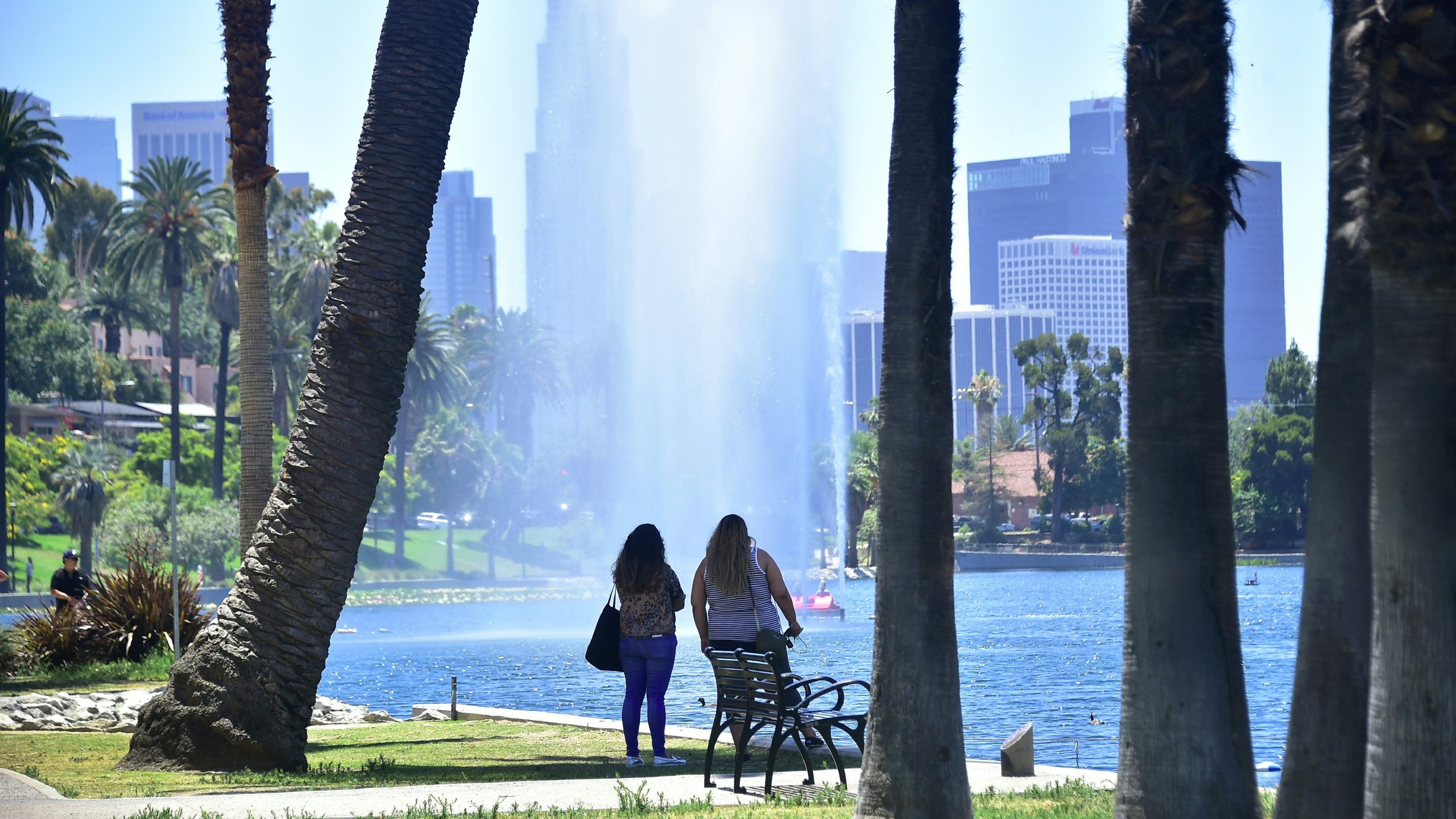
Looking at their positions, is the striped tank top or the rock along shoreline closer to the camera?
the striped tank top

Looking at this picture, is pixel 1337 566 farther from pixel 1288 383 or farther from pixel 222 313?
pixel 1288 383

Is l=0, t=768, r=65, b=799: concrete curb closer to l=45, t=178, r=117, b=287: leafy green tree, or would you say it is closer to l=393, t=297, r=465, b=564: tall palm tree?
l=393, t=297, r=465, b=564: tall palm tree

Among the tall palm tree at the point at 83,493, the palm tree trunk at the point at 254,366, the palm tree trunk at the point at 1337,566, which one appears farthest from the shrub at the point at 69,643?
the tall palm tree at the point at 83,493

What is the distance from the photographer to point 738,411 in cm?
4700

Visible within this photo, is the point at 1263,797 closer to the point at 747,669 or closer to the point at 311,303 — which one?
the point at 747,669

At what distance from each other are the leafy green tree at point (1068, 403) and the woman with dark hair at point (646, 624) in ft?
308

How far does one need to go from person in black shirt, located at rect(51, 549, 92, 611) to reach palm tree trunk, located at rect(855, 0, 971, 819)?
15595mm

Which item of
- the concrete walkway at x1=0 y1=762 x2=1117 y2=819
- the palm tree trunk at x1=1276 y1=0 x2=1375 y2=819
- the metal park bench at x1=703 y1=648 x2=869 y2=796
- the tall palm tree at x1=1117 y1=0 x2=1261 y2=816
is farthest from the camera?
the metal park bench at x1=703 y1=648 x2=869 y2=796

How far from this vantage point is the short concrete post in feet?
30.6

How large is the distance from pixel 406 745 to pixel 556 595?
60.5 metres

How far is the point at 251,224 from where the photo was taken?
16.0 meters

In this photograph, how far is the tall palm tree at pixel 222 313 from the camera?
222 feet

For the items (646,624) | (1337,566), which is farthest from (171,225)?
(1337,566)

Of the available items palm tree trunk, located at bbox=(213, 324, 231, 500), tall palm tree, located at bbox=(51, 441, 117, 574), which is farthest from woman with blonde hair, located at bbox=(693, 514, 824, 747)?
palm tree trunk, located at bbox=(213, 324, 231, 500)
